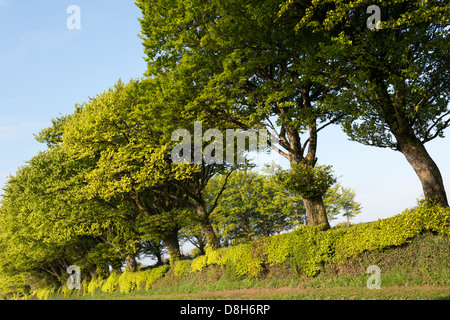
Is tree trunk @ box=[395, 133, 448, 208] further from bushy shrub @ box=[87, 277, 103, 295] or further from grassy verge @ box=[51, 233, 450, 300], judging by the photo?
bushy shrub @ box=[87, 277, 103, 295]

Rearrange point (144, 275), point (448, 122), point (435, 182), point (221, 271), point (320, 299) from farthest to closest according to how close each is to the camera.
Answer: point (144, 275) → point (221, 271) → point (448, 122) → point (435, 182) → point (320, 299)

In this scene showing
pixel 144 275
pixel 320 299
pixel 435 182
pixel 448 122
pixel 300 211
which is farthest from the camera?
pixel 300 211

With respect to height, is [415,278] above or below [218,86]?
below

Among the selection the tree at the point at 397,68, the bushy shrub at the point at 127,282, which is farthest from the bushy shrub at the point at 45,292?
the tree at the point at 397,68

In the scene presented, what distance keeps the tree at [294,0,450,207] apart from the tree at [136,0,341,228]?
3.83 feet

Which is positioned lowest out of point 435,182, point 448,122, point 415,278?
point 415,278

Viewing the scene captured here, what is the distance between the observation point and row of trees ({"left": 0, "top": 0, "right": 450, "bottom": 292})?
12492 mm

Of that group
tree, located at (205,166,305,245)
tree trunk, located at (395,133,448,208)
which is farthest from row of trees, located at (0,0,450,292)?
tree, located at (205,166,305,245)

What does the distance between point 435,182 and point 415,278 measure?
3.99m

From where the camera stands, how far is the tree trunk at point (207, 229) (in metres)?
22.1

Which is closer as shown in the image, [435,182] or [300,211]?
[435,182]

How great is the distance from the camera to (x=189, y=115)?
17.0 m
